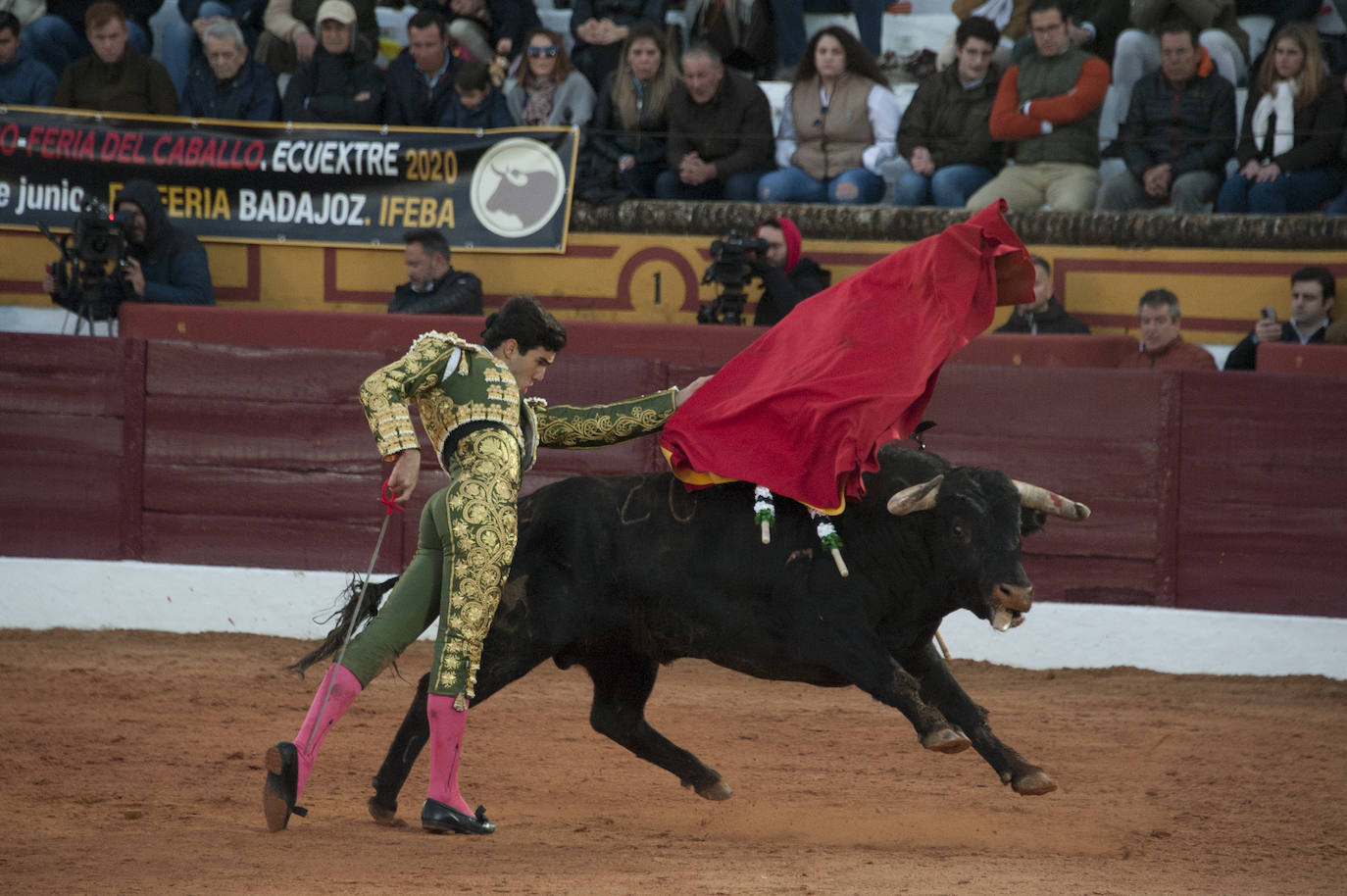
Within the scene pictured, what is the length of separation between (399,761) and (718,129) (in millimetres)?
4467

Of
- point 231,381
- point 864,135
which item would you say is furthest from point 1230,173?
point 231,381

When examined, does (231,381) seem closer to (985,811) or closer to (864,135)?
(864,135)

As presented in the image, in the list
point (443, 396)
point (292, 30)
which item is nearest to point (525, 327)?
point (443, 396)

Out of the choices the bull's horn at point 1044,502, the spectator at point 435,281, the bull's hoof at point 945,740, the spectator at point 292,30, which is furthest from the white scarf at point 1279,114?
the spectator at point 292,30

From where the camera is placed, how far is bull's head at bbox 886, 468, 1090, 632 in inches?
138

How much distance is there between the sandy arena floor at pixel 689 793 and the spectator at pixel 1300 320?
1401 millimetres

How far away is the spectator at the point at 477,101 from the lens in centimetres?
769

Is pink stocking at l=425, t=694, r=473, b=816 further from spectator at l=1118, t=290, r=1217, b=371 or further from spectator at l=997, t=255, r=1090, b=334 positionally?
spectator at l=997, t=255, r=1090, b=334

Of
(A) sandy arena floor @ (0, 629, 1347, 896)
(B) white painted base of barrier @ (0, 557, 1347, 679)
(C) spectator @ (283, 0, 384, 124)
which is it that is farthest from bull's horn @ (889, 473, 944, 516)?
(C) spectator @ (283, 0, 384, 124)

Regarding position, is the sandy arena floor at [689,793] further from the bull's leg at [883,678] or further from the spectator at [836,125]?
the spectator at [836,125]

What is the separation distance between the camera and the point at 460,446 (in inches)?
143

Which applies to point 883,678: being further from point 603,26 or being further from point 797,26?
point 797,26

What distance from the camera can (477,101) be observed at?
7.70 m

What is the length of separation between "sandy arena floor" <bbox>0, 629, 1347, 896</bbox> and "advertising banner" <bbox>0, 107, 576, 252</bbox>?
7.91 ft
